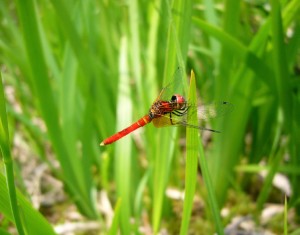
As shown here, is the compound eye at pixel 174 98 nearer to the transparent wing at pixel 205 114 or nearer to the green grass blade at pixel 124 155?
the transparent wing at pixel 205 114

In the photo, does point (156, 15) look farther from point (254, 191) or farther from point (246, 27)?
point (254, 191)

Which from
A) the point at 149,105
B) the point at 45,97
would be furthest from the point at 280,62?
the point at 45,97

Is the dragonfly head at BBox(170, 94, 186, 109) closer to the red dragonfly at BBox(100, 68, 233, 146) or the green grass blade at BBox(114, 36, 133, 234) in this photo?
the red dragonfly at BBox(100, 68, 233, 146)

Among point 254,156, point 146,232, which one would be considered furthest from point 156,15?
point 146,232

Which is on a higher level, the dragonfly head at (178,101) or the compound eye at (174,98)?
the compound eye at (174,98)

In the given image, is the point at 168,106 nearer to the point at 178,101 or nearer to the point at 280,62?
the point at 178,101

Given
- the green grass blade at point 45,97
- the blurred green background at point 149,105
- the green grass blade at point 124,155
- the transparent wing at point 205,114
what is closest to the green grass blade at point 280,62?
the blurred green background at point 149,105
